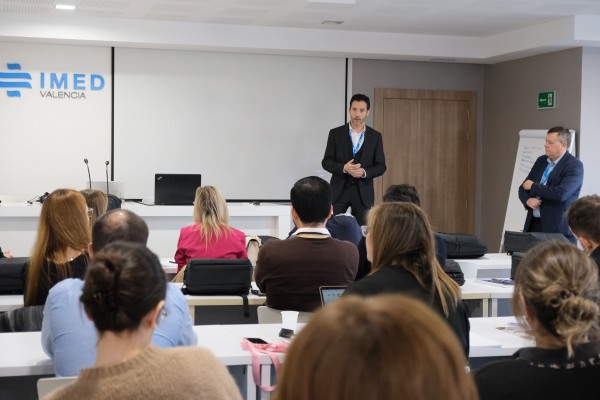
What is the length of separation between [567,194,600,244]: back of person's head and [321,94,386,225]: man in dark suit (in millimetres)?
4558

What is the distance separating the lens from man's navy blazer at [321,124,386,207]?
8.37 m

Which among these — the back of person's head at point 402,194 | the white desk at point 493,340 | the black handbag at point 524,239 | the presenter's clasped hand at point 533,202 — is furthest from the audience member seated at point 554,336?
the presenter's clasped hand at point 533,202

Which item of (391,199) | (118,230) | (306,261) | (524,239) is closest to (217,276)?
(306,261)

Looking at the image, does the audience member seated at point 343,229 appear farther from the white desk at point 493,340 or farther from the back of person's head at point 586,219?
the back of person's head at point 586,219

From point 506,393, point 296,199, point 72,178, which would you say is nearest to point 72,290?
point 506,393

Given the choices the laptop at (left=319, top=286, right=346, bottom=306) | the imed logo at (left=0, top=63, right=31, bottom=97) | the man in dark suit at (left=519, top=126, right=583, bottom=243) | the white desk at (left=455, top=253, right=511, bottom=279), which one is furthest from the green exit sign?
the laptop at (left=319, top=286, right=346, bottom=306)

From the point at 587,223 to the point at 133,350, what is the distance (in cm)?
243

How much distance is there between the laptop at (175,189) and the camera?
884 cm

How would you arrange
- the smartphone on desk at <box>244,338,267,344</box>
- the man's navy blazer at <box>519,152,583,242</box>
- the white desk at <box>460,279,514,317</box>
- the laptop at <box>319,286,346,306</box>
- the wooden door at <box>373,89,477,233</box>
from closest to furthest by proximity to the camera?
the smartphone on desk at <box>244,338,267,344</box> → the laptop at <box>319,286,346,306</box> → the white desk at <box>460,279,514,317</box> → the man's navy blazer at <box>519,152,583,242</box> → the wooden door at <box>373,89,477,233</box>

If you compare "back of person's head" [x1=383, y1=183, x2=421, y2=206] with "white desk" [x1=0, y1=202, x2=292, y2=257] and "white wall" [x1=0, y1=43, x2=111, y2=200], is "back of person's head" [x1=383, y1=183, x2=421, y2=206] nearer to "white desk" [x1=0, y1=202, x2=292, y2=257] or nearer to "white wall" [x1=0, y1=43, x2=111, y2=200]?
"white desk" [x1=0, y1=202, x2=292, y2=257]

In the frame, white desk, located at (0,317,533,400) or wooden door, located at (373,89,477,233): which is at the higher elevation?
wooden door, located at (373,89,477,233)

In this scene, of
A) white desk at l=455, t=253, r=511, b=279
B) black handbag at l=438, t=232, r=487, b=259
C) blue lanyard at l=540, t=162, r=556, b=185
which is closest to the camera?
white desk at l=455, t=253, r=511, b=279

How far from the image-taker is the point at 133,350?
5.76 ft

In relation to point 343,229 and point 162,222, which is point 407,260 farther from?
point 162,222
